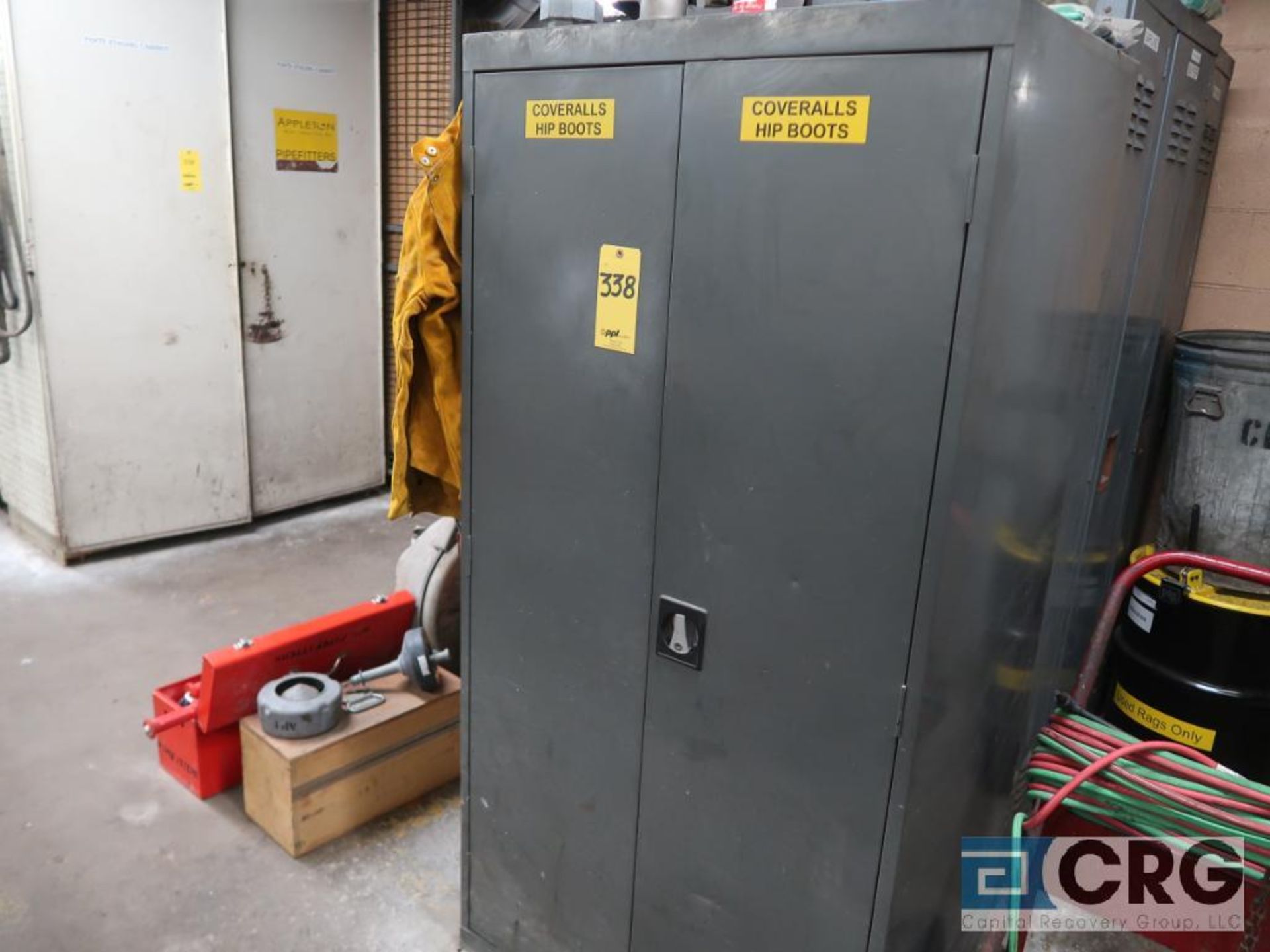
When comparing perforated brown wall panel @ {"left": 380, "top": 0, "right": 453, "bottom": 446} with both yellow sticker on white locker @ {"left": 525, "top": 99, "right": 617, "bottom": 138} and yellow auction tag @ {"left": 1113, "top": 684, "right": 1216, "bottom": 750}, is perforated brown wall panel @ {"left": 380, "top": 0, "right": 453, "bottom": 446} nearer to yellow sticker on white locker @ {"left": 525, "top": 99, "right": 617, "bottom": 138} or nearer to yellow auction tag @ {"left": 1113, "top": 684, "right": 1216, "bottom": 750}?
yellow sticker on white locker @ {"left": 525, "top": 99, "right": 617, "bottom": 138}

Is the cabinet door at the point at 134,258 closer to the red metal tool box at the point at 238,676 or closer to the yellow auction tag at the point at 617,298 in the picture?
the red metal tool box at the point at 238,676

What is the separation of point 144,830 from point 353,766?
0.54 m

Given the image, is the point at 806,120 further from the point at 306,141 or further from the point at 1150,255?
the point at 306,141

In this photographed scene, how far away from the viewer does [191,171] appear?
3.62 m

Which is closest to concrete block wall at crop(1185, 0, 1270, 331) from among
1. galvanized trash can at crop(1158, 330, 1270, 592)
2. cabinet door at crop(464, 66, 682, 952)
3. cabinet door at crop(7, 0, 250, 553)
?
galvanized trash can at crop(1158, 330, 1270, 592)

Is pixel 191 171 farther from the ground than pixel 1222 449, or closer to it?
farther from the ground

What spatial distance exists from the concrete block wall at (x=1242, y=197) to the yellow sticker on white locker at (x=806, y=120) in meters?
1.63

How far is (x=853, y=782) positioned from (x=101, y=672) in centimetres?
256

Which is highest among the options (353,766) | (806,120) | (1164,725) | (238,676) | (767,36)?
(767,36)

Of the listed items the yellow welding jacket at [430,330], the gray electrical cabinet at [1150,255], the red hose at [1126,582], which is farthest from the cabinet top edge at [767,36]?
the red hose at [1126,582]

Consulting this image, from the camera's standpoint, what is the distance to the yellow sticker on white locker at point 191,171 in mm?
3594

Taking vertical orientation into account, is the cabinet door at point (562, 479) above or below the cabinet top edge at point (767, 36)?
below

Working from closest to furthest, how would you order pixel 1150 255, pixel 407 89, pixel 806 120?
1. pixel 806 120
2. pixel 1150 255
3. pixel 407 89

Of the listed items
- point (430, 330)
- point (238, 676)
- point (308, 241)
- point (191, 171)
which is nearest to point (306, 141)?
point (308, 241)
